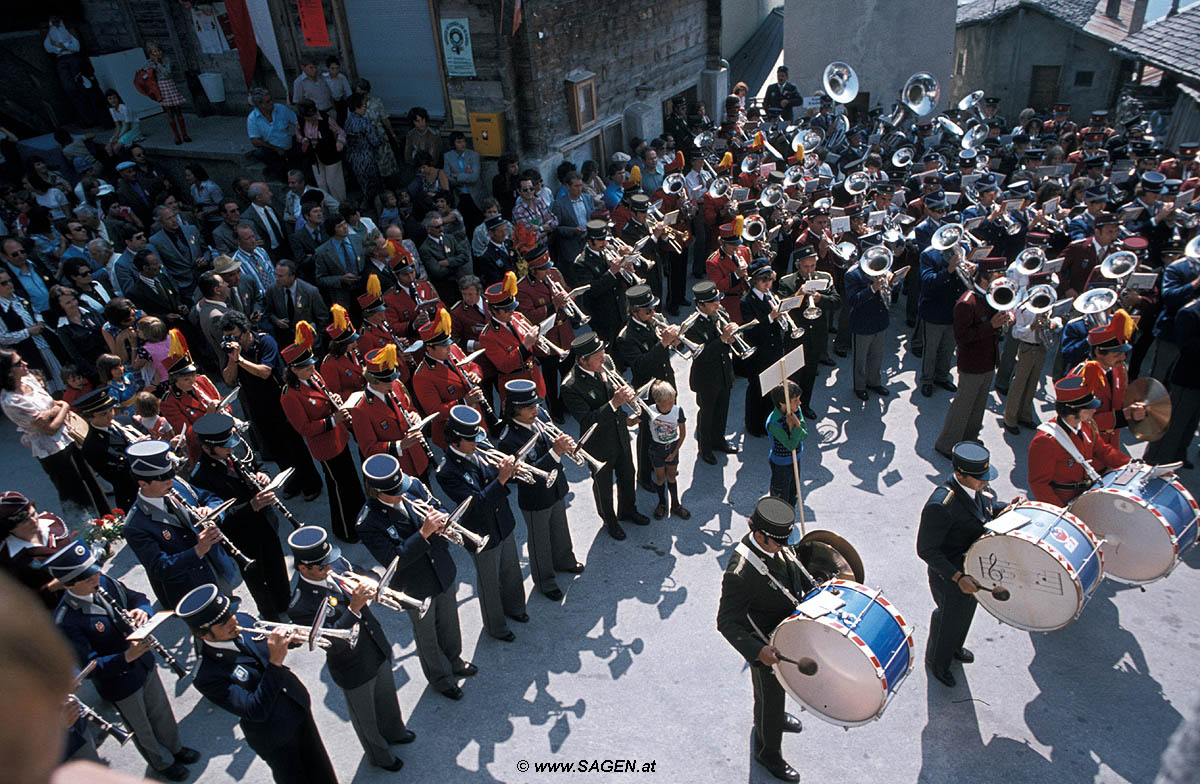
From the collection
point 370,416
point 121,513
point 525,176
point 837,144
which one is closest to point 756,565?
point 370,416

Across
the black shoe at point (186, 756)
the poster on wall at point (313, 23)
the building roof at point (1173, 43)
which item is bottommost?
the black shoe at point (186, 756)

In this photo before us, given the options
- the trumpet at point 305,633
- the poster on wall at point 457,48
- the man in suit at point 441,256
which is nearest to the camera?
the trumpet at point 305,633

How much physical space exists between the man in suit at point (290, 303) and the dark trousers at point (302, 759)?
5.24m

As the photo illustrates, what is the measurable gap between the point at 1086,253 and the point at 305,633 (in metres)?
9.75

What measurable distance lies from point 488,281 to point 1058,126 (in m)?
14.1

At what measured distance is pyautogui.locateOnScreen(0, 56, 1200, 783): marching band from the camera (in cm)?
499

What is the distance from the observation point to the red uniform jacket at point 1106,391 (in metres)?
6.81

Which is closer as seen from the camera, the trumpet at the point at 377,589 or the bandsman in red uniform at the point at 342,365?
the trumpet at the point at 377,589

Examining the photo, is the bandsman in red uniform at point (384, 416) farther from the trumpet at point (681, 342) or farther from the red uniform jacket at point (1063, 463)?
the red uniform jacket at point (1063, 463)

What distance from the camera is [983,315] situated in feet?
27.3

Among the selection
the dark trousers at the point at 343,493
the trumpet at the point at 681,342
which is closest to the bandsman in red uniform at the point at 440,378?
the dark trousers at the point at 343,493

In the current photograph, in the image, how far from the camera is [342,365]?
775 centimetres

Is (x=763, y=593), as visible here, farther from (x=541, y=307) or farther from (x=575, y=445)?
(x=541, y=307)

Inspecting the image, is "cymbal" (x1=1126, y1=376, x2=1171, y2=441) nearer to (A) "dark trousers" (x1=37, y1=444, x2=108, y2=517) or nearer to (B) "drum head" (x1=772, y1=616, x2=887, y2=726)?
(B) "drum head" (x1=772, y1=616, x2=887, y2=726)
